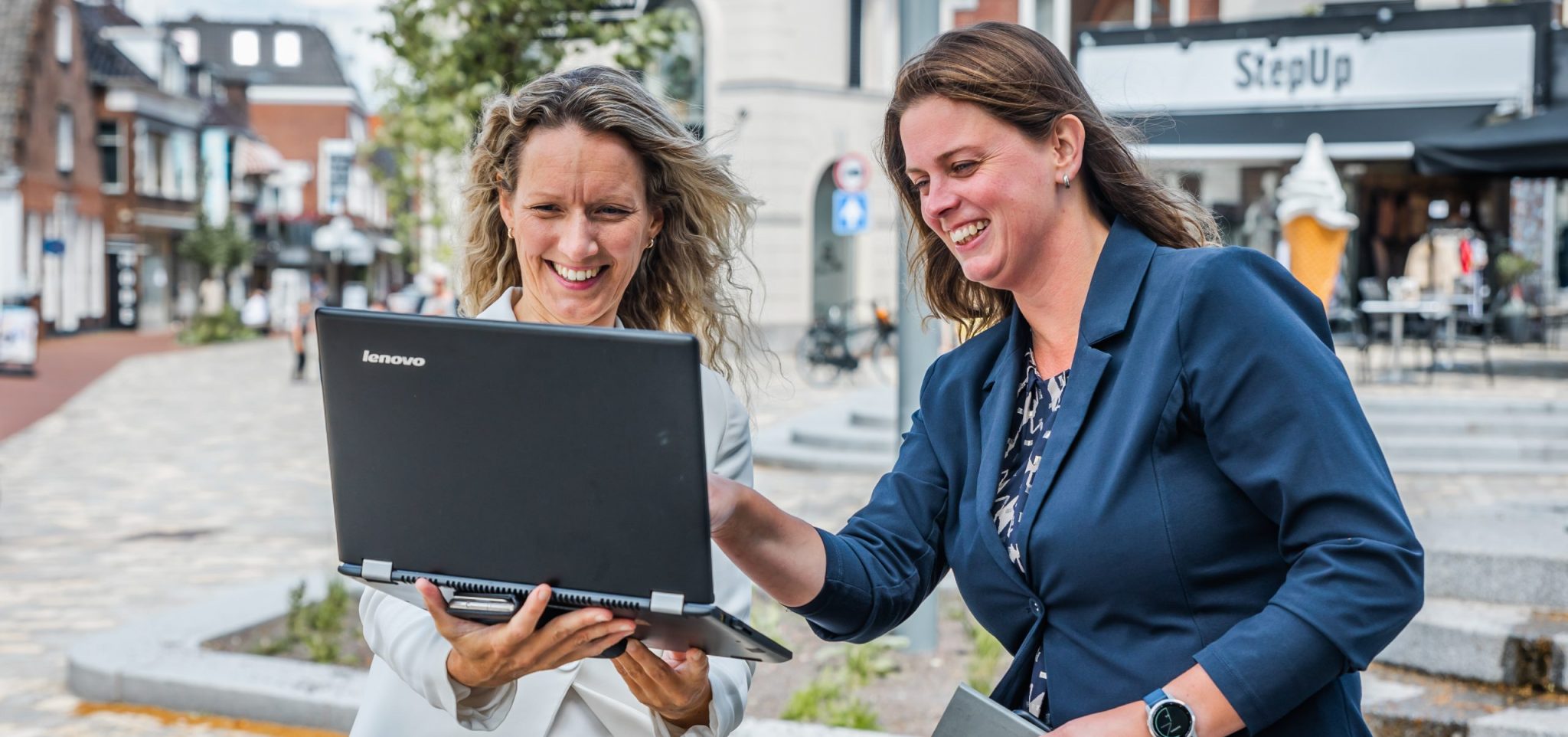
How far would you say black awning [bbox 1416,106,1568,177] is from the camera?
1242cm

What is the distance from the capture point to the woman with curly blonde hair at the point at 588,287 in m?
1.91

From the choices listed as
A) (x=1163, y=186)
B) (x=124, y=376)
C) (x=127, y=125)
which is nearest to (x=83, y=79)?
(x=127, y=125)

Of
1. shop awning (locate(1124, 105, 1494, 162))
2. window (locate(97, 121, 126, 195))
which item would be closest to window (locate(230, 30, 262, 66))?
window (locate(97, 121, 126, 195))

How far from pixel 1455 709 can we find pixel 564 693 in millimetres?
3857

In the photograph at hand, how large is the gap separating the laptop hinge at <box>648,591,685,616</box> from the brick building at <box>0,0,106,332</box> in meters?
36.7

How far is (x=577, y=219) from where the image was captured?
2.14m

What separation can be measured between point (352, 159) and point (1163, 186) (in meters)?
64.7

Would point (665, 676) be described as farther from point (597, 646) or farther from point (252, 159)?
point (252, 159)

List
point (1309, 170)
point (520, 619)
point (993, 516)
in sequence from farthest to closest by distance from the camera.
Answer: point (1309, 170)
point (993, 516)
point (520, 619)

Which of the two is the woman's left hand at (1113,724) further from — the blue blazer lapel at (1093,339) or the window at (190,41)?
the window at (190,41)

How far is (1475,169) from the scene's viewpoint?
12.8 m

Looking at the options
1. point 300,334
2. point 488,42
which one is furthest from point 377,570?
point 300,334

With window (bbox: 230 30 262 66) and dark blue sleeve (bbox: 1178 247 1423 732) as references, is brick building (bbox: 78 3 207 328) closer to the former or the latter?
window (bbox: 230 30 262 66)

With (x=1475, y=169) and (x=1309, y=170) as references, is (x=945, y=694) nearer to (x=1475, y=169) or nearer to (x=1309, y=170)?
(x=1309, y=170)
